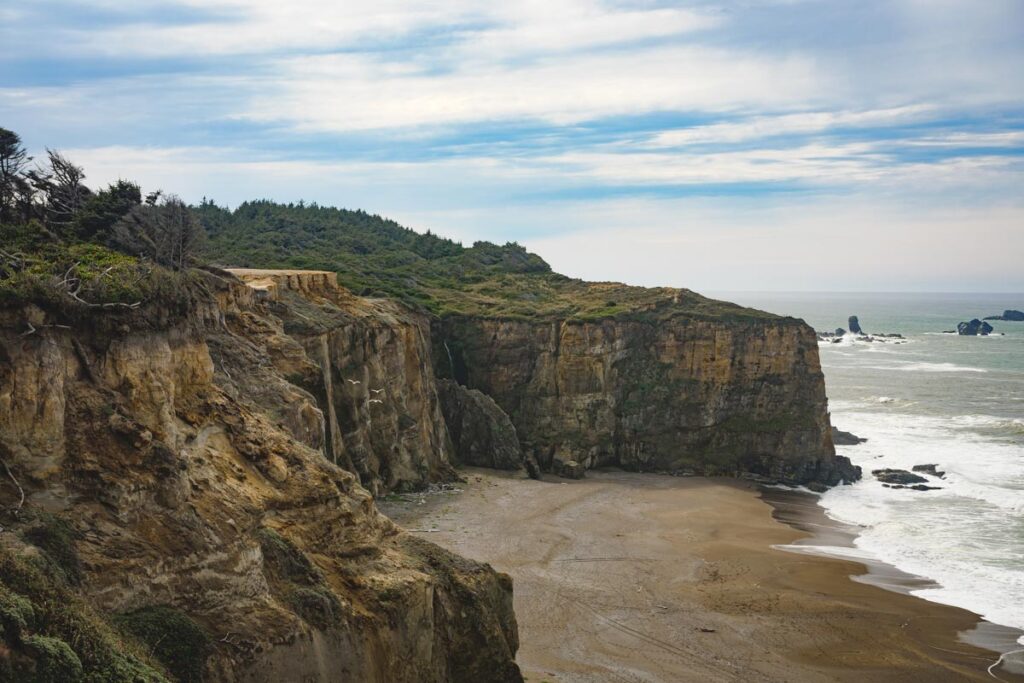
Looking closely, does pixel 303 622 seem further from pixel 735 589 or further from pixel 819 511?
pixel 819 511

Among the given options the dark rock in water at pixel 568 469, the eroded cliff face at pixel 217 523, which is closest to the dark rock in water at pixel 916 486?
the dark rock in water at pixel 568 469

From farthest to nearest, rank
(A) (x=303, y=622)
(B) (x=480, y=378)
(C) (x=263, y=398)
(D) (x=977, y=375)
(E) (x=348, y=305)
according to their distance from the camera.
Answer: (D) (x=977, y=375), (B) (x=480, y=378), (E) (x=348, y=305), (C) (x=263, y=398), (A) (x=303, y=622)

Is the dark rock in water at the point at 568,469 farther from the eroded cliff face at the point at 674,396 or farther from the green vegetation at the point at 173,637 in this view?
the green vegetation at the point at 173,637

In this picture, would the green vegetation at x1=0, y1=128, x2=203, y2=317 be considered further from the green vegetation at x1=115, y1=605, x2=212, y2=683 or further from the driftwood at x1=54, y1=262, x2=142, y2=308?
the green vegetation at x1=115, y1=605, x2=212, y2=683

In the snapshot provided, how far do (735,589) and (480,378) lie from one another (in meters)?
28.4

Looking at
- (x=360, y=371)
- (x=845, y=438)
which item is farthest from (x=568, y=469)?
(x=845, y=438)

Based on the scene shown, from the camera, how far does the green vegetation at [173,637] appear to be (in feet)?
43.0

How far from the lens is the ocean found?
34344mm

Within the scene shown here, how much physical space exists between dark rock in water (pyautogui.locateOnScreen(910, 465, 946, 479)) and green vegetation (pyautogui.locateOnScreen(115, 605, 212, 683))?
159 feet

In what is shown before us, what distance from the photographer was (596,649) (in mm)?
25844

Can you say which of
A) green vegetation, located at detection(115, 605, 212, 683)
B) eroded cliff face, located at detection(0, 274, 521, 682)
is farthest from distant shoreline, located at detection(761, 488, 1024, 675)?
green vegetation, located at detection(115, 605, 212, 683)

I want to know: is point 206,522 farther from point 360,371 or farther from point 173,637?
point 360,371

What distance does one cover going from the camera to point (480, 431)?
53188 millimetres

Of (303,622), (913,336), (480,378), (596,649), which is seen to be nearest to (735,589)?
(596,649)
